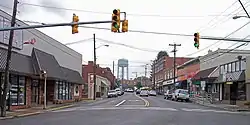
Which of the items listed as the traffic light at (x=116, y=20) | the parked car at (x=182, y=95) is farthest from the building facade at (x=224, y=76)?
the traffic light at (x=116, y=20)

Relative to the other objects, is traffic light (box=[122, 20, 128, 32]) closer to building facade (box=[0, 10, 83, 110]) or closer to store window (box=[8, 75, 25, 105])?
building facade (box=[0, 10, 83, 110])

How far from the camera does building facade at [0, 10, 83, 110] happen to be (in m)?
32.0

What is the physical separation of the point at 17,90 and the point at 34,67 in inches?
116

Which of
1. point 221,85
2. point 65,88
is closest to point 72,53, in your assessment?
point 65,88

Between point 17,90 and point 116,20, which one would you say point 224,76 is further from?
point 116,20

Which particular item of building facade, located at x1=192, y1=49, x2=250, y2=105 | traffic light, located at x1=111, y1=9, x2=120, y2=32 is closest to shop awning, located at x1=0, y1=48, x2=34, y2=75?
traffic light, located at x1=111, y1=9, x2=120, y2=32

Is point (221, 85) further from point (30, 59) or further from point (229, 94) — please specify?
point (30, 59)

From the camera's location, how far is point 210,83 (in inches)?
2320

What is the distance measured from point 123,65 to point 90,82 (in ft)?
376

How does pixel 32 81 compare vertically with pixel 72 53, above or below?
below

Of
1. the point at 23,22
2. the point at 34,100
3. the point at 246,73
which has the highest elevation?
the point at 23,22

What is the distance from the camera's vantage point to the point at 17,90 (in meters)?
34.5

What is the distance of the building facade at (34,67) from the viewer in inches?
1260

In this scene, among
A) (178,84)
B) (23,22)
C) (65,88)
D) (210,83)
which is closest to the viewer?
(23,22)
